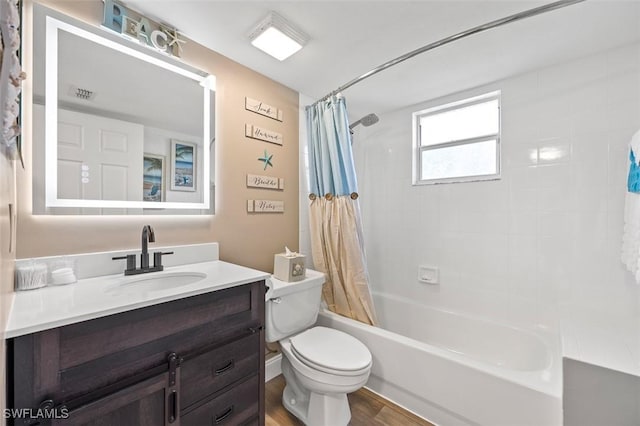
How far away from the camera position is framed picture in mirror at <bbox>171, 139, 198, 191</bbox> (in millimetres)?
1459

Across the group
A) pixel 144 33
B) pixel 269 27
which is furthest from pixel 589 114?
pixel 144 33

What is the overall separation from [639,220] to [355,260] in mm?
1446

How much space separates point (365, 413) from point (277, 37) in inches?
87.4

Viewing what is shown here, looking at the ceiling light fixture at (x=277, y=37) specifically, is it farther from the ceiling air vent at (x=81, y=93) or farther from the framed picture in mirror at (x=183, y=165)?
the ceiling air vent at (x=81, y=93)

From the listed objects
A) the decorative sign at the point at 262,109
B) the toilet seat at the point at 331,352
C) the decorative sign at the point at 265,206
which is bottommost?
the toilet seat at the point at 331,352

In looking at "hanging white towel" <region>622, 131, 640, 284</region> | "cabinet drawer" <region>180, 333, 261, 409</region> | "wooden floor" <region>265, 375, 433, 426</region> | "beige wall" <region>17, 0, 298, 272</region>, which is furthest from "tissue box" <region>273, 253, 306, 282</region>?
"hanging white towel" <region>622, 131, 640, 284</region>

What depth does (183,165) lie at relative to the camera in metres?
1.49

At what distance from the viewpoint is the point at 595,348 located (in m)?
1.14

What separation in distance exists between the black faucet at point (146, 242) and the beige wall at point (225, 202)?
0.47 ft

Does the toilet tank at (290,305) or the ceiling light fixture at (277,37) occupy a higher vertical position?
the ceiling light fixture at (277,37)

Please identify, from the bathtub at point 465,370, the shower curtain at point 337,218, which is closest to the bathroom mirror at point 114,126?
the shower curtain at point 337,218

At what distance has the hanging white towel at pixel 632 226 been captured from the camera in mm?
1245

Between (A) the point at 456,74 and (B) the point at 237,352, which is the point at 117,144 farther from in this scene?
(A) the point at 456,74

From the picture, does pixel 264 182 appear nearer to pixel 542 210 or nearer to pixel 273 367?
pixel 273 367
